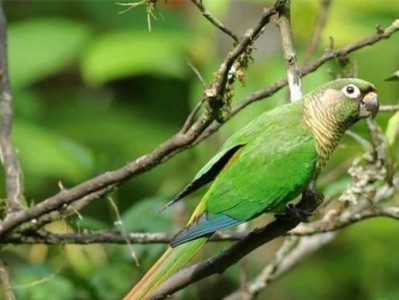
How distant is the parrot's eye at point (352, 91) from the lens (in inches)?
104

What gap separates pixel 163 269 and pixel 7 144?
2.20 ft

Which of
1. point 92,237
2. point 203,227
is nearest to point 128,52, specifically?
point 92,237

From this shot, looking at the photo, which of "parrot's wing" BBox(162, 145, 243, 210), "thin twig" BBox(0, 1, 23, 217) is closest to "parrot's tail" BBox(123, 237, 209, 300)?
"parrot's wing" BBox(162, 145, 243, 210)

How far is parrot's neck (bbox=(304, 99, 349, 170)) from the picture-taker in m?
2.66

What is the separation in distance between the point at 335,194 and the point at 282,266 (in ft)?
1.28

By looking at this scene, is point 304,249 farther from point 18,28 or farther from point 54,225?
point 18,28

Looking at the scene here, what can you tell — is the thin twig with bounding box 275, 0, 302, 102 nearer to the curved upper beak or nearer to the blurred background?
the curved upper beak

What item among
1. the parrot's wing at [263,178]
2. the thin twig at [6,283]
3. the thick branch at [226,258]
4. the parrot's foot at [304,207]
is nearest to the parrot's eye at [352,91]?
the parrot's wing at [263,178]

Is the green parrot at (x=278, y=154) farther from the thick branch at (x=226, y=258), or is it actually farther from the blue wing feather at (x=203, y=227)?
the thick branch at (x=226, y=258)

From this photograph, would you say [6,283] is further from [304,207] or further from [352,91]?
[352,91]

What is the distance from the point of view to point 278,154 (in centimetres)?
267

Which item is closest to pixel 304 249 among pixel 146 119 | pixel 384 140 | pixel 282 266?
pixel 282 266

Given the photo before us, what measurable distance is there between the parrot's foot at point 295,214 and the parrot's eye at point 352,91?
301mm

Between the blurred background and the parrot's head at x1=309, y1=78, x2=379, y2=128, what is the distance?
89 cm
